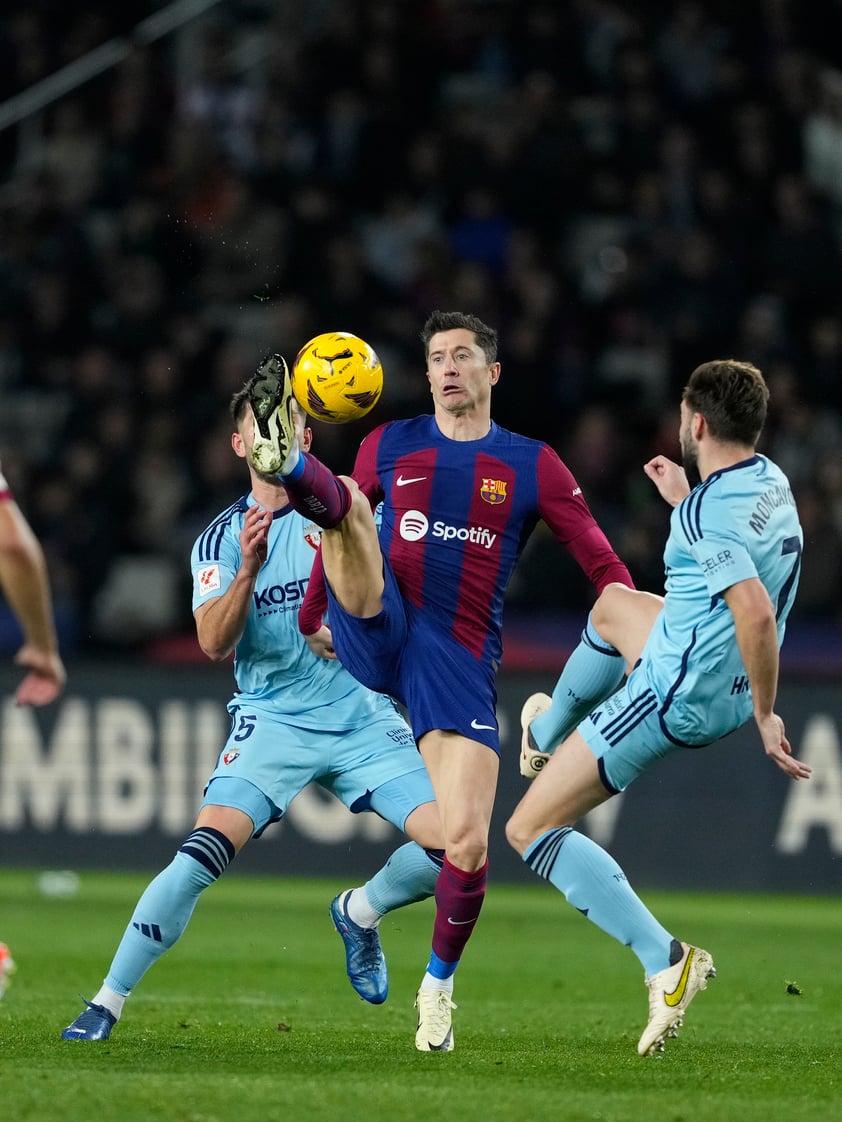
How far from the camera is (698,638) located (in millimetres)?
6441

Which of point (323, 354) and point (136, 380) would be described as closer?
point (323, 354)

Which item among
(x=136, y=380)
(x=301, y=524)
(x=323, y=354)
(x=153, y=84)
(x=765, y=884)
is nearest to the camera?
(x=323, y=354)

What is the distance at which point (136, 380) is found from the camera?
14859 mm

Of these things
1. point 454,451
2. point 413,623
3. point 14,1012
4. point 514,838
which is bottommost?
point 14,1012

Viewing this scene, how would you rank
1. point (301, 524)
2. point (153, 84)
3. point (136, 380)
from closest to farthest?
1. point (301, 524)
2. point (136, 380)
3. point (153, 84)

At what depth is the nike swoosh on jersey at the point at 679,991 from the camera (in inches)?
250

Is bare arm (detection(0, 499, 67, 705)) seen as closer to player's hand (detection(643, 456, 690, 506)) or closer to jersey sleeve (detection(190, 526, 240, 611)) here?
jersey sleeve (detection(190, 526, 240, 611))

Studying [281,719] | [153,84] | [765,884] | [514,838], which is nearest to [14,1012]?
[281,719]

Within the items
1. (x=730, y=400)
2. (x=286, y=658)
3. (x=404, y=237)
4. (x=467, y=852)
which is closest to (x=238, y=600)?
(x=286, y=658)

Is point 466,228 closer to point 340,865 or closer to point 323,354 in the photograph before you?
point 340,865

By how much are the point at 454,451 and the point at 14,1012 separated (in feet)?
8.65

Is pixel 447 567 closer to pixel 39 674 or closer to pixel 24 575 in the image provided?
pixel 39 674

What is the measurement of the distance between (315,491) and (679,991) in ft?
6.68

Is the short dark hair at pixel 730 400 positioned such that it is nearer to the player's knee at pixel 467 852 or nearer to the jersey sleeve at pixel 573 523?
the jersey sleeve at pixel 573 523
